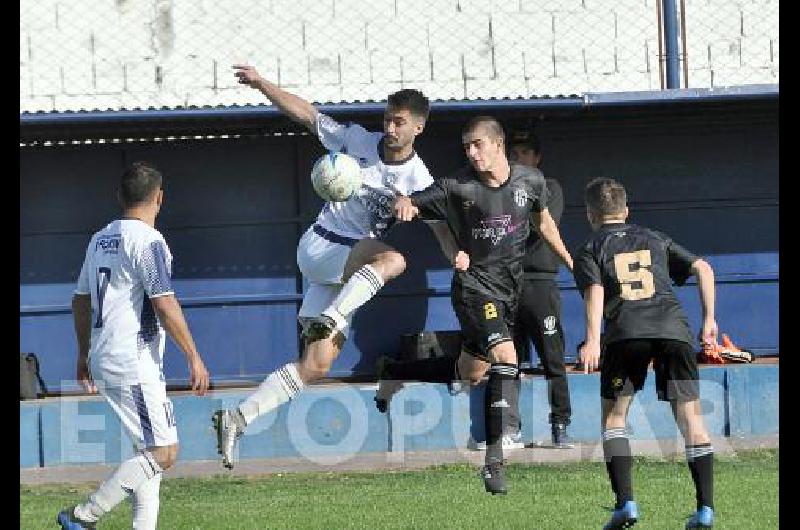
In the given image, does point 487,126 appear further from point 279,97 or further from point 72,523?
point 72,523

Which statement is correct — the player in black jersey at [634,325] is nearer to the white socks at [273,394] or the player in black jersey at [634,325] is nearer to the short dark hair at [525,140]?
the white socks at [273,394]

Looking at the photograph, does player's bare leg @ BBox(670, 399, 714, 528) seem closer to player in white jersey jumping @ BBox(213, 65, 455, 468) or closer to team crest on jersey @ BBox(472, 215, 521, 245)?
team crest on jersey @ BBox(472, 215, 521, 245)

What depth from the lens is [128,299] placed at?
30.2 feet

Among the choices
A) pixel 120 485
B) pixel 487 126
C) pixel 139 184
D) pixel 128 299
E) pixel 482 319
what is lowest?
pixel 120 485

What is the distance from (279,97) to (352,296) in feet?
4.80

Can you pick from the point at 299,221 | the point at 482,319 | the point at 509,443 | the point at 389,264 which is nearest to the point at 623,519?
the point at 482,319

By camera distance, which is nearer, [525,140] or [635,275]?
[635,275]

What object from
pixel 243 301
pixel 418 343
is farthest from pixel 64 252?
pixel 418 343

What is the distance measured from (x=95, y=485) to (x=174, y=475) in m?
0.70

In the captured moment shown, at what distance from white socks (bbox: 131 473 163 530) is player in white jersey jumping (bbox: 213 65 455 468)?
4.66 feet

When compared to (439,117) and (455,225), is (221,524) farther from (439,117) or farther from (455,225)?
(439,117)

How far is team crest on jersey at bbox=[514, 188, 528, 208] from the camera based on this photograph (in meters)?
10.8

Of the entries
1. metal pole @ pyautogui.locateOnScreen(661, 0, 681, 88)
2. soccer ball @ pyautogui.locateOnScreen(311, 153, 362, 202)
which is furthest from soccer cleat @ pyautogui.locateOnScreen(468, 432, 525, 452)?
metal pole @ pyautogui.locateOnScreen(661, 0, 681, 88)

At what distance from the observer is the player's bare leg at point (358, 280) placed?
10.4 metres
